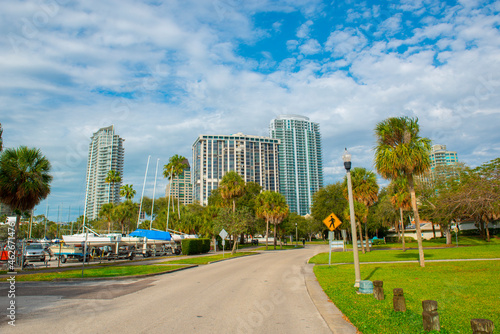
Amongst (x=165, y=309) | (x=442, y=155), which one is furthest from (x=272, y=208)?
(x=442, y=155)

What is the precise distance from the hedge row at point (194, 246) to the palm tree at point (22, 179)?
18.3m

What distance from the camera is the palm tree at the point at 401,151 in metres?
19.9

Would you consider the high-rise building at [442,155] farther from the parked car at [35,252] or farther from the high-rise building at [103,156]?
the parked car at [35,252]

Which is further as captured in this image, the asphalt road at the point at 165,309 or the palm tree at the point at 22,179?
the palm tree at the point at 22,179

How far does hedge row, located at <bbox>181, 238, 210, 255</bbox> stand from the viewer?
37938 mm

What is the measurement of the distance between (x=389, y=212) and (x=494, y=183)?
47.3 meters

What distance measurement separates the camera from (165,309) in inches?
353

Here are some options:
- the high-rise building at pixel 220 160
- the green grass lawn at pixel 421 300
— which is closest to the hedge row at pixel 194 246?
A: the green grass lawn at pixel 421 300

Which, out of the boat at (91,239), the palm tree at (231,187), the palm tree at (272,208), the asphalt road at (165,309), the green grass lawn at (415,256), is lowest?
the green grass lawn at (415,256)

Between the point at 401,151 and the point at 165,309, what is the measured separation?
16460 millimetres

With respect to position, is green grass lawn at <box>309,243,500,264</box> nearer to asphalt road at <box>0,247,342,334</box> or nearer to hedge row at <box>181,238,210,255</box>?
asphalt road at <box>0,247,342,334</box>

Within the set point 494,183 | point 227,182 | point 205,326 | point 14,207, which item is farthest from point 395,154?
point 227,182

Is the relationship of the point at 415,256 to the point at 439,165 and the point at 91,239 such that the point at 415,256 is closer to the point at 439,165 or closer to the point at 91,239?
the point at 91,239

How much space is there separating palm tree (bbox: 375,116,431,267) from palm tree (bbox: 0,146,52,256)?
21.5m
